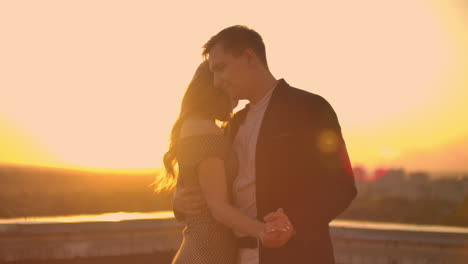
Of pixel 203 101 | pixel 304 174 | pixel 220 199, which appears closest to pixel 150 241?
pixel 203 101

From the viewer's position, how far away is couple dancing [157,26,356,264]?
9.04 feet

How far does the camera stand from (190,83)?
3096 millimetres

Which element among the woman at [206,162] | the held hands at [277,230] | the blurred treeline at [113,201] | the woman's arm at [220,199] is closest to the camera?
the held hands at [277,230]

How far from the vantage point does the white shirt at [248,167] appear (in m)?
2.95

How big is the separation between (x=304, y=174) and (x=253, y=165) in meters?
0.26

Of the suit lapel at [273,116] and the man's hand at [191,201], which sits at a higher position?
the suit lapel at [273,116]

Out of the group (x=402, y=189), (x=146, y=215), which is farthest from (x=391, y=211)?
(x=146, y=215)

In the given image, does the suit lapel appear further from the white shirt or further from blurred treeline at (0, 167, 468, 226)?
blurred treeline at (0, 167, 468, 226)

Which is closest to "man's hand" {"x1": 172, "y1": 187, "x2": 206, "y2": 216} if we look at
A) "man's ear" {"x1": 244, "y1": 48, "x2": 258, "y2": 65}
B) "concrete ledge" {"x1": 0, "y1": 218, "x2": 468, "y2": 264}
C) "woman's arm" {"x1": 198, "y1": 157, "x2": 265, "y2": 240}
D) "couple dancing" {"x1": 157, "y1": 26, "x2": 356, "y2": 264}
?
"couple dancing" {"x1": 157, "y1": 26, "x2": 356, "y2": 264}

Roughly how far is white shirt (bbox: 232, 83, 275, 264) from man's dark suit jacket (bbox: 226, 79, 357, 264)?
7 centimetres

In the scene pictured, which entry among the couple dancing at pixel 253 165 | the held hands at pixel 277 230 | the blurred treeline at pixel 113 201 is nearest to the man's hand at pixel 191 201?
the couple dancing at pixel 253 165

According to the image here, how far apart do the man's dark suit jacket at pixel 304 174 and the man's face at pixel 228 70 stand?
206 millimetres

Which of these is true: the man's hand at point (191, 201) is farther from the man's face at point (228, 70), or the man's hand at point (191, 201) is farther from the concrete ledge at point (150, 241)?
the concrete ledge at point (150, 241)

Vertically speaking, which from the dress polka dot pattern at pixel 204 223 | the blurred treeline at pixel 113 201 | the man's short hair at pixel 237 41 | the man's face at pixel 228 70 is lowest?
the blurred treeline at pixel 113 201
